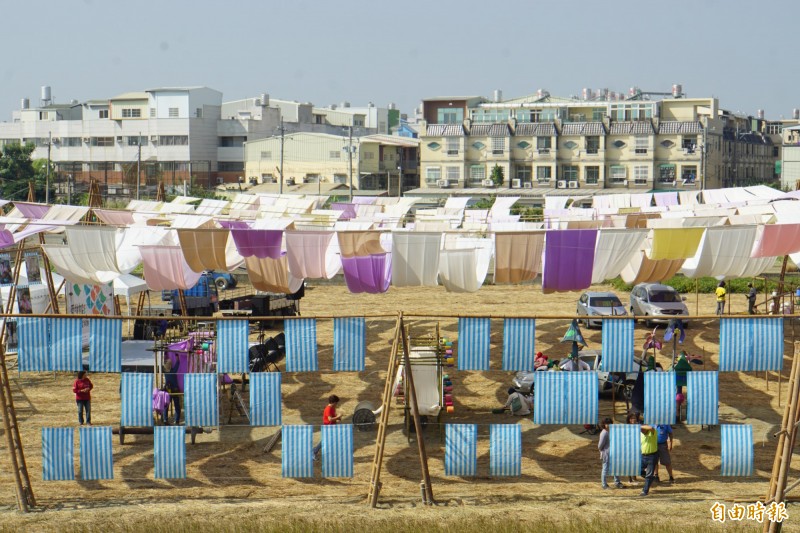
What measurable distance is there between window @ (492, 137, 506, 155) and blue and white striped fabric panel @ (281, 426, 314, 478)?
191 feet

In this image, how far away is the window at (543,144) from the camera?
70.5m

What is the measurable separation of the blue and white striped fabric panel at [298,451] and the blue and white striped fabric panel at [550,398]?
3580mm

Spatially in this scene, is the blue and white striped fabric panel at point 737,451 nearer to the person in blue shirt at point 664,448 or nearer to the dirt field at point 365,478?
the dirt field at point 365,478

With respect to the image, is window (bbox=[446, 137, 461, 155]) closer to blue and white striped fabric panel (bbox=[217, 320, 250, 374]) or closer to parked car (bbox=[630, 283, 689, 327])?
parked car (bbox=[630, 283, 689, 327])

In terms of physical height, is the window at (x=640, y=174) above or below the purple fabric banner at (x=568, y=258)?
above

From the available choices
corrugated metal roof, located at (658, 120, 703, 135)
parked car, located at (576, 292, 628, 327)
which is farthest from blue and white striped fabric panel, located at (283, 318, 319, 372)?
corrugated metal roof, located at (658, 120, 703, 135)

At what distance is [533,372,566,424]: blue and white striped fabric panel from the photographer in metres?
15.4

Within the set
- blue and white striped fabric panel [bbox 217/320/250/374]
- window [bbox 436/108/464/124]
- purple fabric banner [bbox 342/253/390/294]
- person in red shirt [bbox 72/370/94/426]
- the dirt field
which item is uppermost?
window [bbox 436/108/464/124]

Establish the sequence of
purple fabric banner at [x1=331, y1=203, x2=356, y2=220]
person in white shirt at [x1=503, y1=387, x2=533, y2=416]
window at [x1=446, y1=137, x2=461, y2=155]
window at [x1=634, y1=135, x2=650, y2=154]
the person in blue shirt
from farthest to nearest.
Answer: window at [x1=446, y1=137, x2=461, y2=155] → window at [x1=634, y1=135, x2=650, y2=154] → purple fabric banner at [x1=331, y1=203, x2=356, y2=220] → person in white shirt at [x1=503, y1=387, x2=533, y2=416] → the person in blue shirt

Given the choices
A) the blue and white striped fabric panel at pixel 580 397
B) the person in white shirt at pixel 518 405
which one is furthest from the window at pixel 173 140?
the blue and white striped fabric panel at pixel 580 397

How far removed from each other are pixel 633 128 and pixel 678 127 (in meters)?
3.01

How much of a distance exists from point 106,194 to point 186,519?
64.5 meters

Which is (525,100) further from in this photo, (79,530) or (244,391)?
(79,530)

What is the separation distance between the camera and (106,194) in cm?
7512
